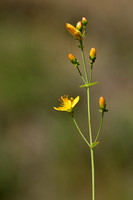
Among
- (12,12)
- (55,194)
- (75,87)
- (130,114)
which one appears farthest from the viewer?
(12,12)

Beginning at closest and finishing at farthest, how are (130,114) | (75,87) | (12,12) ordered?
(130,114)
(75,87)
(12,12)

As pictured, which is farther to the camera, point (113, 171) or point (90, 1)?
point (90, 1)

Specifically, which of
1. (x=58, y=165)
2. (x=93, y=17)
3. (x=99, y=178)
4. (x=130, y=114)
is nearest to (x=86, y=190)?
(x=99, y=178)

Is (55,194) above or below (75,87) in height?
below

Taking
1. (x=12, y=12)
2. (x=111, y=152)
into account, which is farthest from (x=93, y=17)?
(x=111, y=152)

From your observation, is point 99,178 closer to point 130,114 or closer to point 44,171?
point 44,171

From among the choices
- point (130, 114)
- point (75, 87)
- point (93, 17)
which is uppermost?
point (93, 17)
